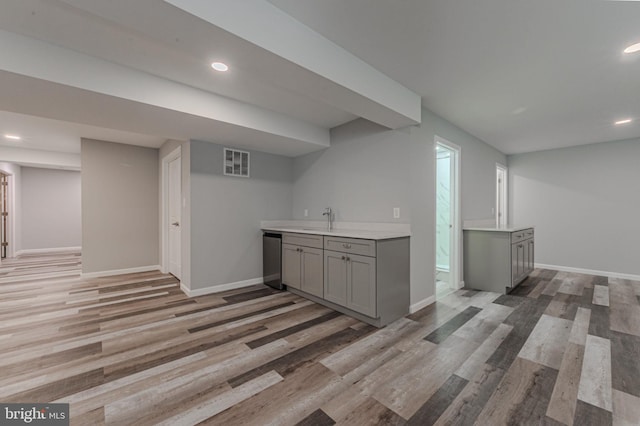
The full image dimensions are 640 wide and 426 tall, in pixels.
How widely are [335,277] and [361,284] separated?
0.38m

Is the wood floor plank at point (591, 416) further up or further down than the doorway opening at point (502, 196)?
further down

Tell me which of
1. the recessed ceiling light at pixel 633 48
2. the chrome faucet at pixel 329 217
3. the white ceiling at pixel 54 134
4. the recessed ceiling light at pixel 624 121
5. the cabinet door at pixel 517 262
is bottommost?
the cabinet door at pixel 517 262

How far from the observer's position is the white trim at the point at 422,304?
10.2 feet

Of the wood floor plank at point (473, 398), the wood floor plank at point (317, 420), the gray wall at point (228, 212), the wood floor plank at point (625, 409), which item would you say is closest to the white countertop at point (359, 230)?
the gray wall at point (228, 212)

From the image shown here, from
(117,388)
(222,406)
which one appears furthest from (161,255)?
(222,406)

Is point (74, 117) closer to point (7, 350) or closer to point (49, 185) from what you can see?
point (7, 350)

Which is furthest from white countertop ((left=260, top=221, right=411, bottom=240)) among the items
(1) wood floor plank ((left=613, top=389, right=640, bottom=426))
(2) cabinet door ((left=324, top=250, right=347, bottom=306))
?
(1) wood floor plank ((left=613, top=389, right=640, bottom=426))

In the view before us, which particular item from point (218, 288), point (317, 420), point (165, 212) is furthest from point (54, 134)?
point (317, 420)

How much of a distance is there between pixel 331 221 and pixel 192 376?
8.45 ft

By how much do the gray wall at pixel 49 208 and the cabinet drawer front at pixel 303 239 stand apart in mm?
7243

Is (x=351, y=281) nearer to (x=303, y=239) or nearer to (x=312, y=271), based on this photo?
(x=312, y=271)

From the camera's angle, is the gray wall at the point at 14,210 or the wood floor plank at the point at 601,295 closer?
the wood floor plank at the point at 601,295

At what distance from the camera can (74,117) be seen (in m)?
2.67

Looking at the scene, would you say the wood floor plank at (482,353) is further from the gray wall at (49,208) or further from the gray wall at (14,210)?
the gray wall at (14,210)
